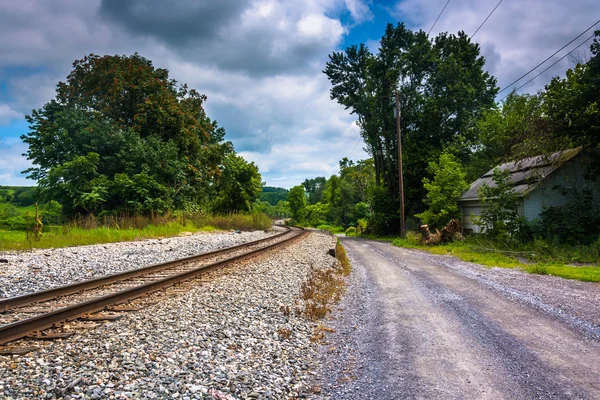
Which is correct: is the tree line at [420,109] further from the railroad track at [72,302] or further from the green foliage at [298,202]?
the green foliage at [298,202]

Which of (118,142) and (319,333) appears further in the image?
(118,142)

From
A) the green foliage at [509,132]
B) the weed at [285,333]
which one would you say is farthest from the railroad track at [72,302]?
the green foliage at [509,132]

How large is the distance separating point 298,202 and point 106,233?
198ft

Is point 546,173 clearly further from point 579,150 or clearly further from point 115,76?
point 115,76

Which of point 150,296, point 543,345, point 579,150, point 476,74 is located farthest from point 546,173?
point 476,74

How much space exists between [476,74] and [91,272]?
3419 cm

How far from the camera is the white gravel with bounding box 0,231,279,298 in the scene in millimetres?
7719

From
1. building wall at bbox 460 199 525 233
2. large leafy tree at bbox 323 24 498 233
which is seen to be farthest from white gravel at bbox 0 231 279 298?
large leafy tree at bbox 323 24 498 233

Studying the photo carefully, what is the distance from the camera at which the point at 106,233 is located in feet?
54.0

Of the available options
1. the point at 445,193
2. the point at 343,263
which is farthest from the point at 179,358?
the point at 445,193

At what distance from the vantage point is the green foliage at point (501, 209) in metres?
16.5

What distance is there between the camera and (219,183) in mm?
39750

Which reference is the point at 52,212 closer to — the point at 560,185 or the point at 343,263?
the point at 343,263

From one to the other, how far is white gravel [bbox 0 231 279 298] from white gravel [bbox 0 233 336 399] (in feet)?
11.5
